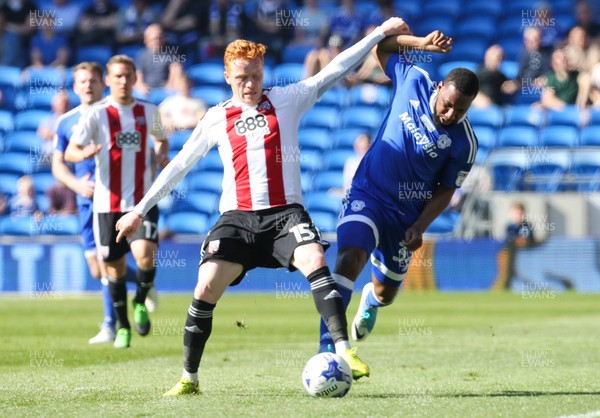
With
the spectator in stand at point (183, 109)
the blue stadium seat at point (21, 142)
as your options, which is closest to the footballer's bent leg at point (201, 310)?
the spectator in stand at point (183, 109)

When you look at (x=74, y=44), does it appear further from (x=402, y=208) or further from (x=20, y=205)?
(x=402, y=208)

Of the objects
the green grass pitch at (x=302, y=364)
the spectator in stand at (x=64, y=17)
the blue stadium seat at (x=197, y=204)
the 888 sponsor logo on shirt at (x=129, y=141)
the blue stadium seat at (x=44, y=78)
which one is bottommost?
the green grass pitch at (x=302, y=364)

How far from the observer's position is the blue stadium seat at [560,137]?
70.8ft

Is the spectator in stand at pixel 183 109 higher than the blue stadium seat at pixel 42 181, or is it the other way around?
the spectator in stand at pixel 183 109

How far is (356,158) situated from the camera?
21031mm

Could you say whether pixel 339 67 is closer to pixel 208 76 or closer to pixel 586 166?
pixel 586 166

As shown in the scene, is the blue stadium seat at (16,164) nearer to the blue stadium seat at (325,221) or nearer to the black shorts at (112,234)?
the blue stadium seat at (325,221)

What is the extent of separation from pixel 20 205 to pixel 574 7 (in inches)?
466

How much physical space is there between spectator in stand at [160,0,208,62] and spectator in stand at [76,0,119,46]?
115 cm

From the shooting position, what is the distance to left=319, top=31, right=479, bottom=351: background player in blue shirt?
787 centimetres

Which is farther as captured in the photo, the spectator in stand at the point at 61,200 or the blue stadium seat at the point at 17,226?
the blue stadium seat at the point at 17,226

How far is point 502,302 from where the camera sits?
57.0ft

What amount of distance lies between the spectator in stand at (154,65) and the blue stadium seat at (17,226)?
3.46 metres

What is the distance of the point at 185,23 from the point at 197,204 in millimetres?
4395
